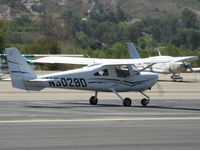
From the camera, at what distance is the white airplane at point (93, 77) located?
956 inches

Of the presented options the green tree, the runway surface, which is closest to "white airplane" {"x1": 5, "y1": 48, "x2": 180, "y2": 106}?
the runway surface

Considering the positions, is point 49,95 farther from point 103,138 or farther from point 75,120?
point 103,138

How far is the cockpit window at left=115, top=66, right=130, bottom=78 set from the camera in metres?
26.4

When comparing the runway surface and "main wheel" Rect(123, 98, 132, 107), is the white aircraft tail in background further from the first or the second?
"main wheel" Rect(123, 98, 132, 107)

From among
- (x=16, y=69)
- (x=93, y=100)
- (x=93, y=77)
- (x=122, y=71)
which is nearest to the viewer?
(x=16, y=69)

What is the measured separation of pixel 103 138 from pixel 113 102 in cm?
1237

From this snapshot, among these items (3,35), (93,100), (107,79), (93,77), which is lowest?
(3,35)

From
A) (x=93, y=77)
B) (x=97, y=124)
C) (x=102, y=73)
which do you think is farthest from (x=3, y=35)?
(x=97, y=124)

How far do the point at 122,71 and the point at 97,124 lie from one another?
7.64 meters

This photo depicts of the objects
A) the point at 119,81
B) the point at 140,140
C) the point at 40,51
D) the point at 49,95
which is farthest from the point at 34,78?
the point at 40,51

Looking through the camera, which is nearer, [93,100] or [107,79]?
[107,79]

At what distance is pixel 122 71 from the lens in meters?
26.5

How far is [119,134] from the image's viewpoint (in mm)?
16562

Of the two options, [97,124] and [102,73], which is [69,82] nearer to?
[102,73]
